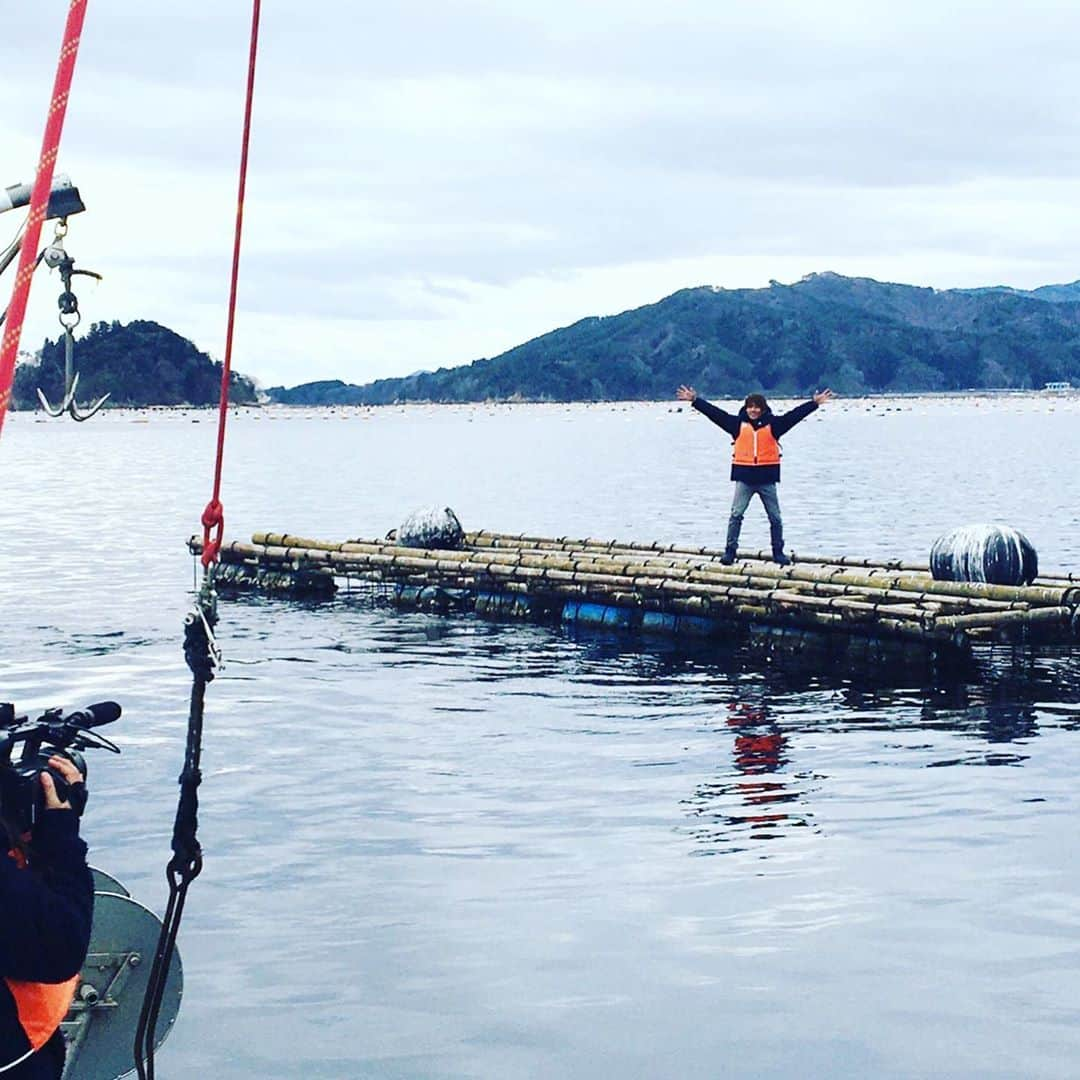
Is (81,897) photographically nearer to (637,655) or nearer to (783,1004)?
(783,1004)

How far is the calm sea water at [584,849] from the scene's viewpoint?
31.0 ft

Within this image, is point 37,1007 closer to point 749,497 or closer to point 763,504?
point 763,504

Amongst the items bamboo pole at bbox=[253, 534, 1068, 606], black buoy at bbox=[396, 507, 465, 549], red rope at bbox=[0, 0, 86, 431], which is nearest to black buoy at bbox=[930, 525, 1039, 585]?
bamboo pole at bbox=[253, 534, 1068, 606]

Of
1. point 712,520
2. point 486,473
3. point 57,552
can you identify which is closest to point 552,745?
point 57,552

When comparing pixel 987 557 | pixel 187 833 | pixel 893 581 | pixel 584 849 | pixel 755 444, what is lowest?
pixel 584 849

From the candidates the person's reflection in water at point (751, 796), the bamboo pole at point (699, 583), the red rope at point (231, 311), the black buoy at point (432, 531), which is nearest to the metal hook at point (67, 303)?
the red rope at point (231, 311)

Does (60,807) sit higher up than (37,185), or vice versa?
(37,185)

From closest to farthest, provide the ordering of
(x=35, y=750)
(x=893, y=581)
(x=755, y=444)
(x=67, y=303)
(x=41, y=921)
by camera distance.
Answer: (x=41, y=921)
(x=35, y=750)
(x=67, y=303)
(x=893, y=581)
(x=755, y=444)

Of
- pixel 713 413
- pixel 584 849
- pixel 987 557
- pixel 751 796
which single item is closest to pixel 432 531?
pixel 713 413

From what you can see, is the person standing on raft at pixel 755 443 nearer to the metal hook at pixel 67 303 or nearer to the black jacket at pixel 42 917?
the metal hook at pixel 67 303

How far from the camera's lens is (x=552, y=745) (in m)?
17.2

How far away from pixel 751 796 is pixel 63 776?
33.3ft

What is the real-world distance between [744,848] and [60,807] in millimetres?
8354

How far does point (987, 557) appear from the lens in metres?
22.3
